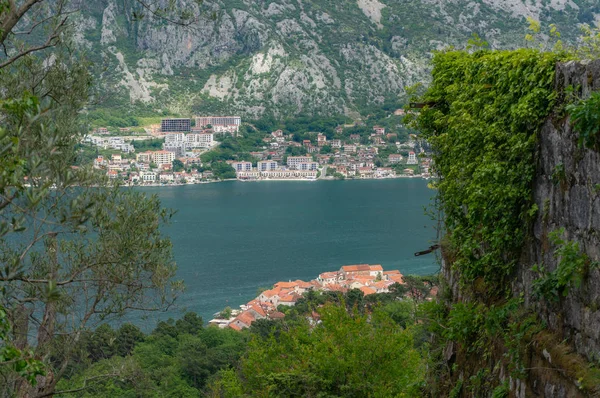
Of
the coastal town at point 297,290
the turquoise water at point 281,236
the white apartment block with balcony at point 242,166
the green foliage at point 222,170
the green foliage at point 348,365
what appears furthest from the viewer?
the white apartment block with balcony at point 242,166

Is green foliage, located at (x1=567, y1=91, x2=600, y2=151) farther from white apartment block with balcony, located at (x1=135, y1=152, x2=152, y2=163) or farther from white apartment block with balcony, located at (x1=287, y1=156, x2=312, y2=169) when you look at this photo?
white apartment block with balcony, located at (x1=287, y1=156, x2=312, y2=169)

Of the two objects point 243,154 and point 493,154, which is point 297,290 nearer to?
point 493,154

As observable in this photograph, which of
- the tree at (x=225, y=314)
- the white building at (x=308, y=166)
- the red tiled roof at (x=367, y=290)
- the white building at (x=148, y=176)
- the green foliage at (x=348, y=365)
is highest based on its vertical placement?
the white building at (x=308, y=166)

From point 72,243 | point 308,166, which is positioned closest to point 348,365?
point 72,243

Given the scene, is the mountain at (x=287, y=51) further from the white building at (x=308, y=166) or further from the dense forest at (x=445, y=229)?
the dense forest at (x=445, y=229)

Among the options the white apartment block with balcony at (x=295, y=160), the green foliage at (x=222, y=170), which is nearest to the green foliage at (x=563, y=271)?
the green foliage at (x=222, y=170)

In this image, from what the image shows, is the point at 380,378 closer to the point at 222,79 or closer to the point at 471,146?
the point at 471,146
